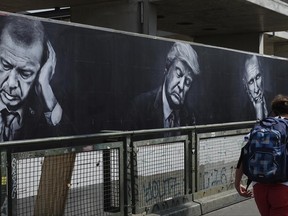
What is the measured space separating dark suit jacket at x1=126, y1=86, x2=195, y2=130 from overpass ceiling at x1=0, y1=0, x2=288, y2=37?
7.63 m

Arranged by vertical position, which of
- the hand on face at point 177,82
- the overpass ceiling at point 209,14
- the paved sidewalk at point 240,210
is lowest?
the paved sidewalk at point 240,210

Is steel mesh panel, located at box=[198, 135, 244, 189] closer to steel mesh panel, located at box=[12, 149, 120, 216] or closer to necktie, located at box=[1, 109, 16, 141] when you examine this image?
steel mesh panel, located at box=[12, 149, 120, 216]

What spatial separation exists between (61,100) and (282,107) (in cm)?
465

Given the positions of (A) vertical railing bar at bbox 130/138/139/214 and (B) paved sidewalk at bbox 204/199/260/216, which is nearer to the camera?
(A) vertical railing bar at bbox 130/138/139/214

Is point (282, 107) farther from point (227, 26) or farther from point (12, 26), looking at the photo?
point (227, 26)

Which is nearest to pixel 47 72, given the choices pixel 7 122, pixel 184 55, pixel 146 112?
pixel 7 122

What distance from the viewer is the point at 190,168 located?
715 centimetres

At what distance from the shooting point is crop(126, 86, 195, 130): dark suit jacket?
32.4 feet

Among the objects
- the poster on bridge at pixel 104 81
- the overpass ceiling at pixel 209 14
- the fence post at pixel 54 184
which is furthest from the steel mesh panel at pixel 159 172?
the overpass ceiling at pixel 209 14

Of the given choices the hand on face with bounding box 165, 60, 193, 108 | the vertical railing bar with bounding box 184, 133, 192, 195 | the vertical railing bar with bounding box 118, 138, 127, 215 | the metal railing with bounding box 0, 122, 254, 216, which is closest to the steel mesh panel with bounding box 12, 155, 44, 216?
the metal railing with bounding box 0, 122, 254, 216

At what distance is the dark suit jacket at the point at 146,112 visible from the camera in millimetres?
9867

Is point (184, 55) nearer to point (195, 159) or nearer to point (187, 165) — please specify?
point (195, 159)

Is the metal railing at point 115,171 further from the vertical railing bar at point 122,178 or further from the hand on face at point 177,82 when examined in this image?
the hand on face at point 177,82

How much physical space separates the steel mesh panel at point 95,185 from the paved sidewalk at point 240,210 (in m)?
1.86
